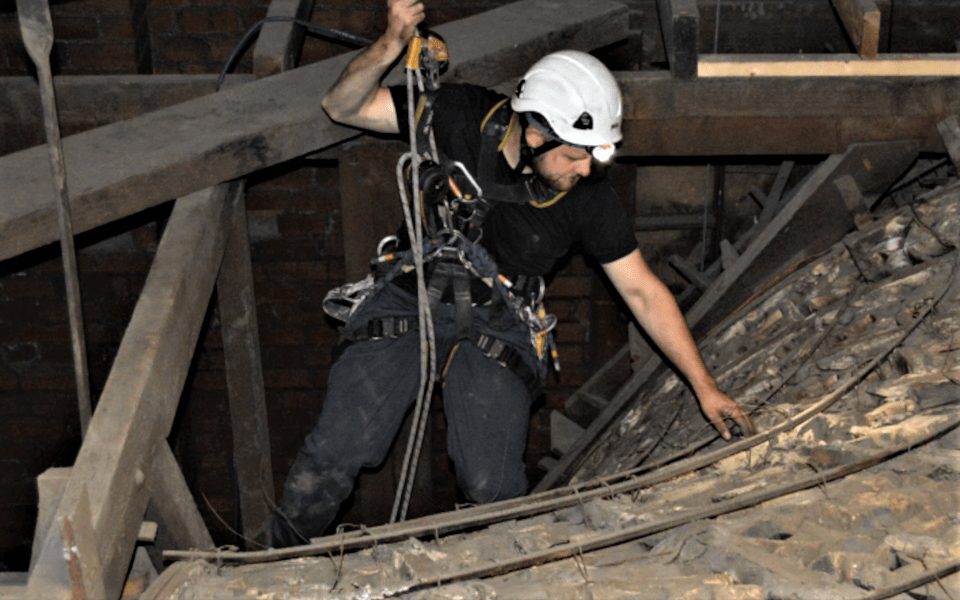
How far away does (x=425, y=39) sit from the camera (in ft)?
10.4

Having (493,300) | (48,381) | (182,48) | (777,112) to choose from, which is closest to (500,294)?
(493,300)

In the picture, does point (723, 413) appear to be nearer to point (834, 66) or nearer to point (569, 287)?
point (834, 66)

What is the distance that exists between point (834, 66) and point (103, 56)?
10.6 feet

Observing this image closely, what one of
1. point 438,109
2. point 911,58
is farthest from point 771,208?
point 438,109

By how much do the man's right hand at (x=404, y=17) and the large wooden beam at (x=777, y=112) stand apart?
1.16 metres

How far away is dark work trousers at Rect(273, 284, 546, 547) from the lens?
3475 millimetres

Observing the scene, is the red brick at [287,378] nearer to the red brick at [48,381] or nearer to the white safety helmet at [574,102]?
the red brick at [48,381]

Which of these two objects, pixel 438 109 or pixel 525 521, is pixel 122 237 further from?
pixel 525 521

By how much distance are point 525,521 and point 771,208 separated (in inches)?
103

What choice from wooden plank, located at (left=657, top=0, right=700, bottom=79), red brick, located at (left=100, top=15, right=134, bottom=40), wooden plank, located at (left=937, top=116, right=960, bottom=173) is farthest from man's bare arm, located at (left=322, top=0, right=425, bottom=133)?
wooden plank, located at (left=937, top=116, right=960, bottom=173)


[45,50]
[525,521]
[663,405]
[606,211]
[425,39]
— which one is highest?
[45,50]

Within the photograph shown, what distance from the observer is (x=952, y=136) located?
12.7ft

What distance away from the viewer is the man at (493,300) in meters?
3.32

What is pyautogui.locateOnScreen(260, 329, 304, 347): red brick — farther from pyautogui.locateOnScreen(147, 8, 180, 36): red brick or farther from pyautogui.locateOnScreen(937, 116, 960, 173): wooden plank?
pyautogui.locateOnScreen(937, 116, 960, 173): wooden plank
